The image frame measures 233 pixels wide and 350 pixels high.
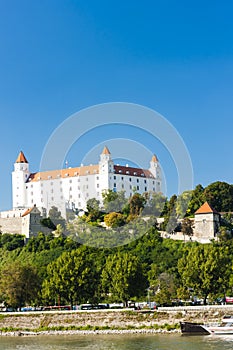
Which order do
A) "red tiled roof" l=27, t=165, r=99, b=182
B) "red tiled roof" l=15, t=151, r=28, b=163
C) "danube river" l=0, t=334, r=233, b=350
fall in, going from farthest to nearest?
"red tiled roof" l=15, t=151, r=28, b=163, "red tiled roof" l=27, t=165, r=99, b=182, "danube river" l=0, t=334, r=233, b=350

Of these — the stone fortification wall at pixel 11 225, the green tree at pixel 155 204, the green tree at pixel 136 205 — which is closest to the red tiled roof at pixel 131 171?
the green tree at pixel 155 204

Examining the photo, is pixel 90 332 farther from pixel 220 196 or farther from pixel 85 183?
pixel 85 183

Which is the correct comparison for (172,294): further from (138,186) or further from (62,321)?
(138,186)

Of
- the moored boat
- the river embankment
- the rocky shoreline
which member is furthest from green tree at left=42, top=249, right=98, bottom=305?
the moored boat

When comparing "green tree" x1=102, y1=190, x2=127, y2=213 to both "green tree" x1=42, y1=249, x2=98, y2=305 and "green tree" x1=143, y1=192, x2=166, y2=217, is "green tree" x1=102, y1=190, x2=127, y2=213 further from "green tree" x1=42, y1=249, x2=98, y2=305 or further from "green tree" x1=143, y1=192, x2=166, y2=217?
"green tree" x1=42, y1=249, x2=98, y2=305

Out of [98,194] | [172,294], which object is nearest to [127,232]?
[98,194]

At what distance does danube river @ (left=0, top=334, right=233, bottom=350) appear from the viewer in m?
34.8

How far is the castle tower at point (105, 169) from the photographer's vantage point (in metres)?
106

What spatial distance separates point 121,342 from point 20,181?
79.3 metres

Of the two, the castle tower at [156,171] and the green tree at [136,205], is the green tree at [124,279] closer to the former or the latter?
the green tree at [136,205]

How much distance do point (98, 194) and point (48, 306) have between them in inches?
1999

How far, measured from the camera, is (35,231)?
9181 cm

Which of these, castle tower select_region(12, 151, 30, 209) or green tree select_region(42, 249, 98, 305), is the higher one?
castle tower select_region(12, 151, 30, 209)

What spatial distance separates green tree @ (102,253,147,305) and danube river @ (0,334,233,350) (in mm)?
10179
